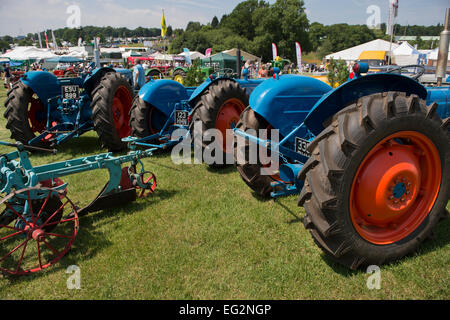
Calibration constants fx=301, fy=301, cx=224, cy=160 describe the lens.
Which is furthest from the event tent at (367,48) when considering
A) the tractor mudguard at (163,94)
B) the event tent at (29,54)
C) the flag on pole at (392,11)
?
the event tent at (29,54)

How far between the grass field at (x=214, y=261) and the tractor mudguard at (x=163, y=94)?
7.85 feet

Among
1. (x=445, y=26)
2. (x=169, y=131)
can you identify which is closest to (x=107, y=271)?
(x=169, y=131)

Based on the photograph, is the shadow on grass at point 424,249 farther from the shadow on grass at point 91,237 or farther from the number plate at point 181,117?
the number plate at point 181,117

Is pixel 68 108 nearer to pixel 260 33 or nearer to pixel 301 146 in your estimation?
pixel 301 146

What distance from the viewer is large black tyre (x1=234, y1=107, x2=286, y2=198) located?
351cm

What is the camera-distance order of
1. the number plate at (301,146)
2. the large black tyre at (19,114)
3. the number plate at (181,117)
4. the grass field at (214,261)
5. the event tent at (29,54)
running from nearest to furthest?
the grass field at (214,261) < the number plate at (301,146) < the number plate at (181,117) < the large black tyre at (19,114) < the event tent at (29,54)

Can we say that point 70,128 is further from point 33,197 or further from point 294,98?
point 294,98

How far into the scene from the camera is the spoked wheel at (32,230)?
2.56 metres

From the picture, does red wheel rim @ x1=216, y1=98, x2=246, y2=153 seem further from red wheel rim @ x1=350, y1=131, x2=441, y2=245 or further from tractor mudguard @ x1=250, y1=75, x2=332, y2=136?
red wheel rim @ x1=350, y1=131, x2=441, y2=245

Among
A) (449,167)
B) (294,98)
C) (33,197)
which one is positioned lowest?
(33,197)

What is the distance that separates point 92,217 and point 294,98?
8.67 feet

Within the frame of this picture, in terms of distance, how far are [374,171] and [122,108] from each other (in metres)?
5.61

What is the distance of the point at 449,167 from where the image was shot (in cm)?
246

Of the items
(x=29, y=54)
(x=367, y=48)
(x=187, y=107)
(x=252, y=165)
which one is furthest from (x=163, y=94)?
(x=29, y=54)
